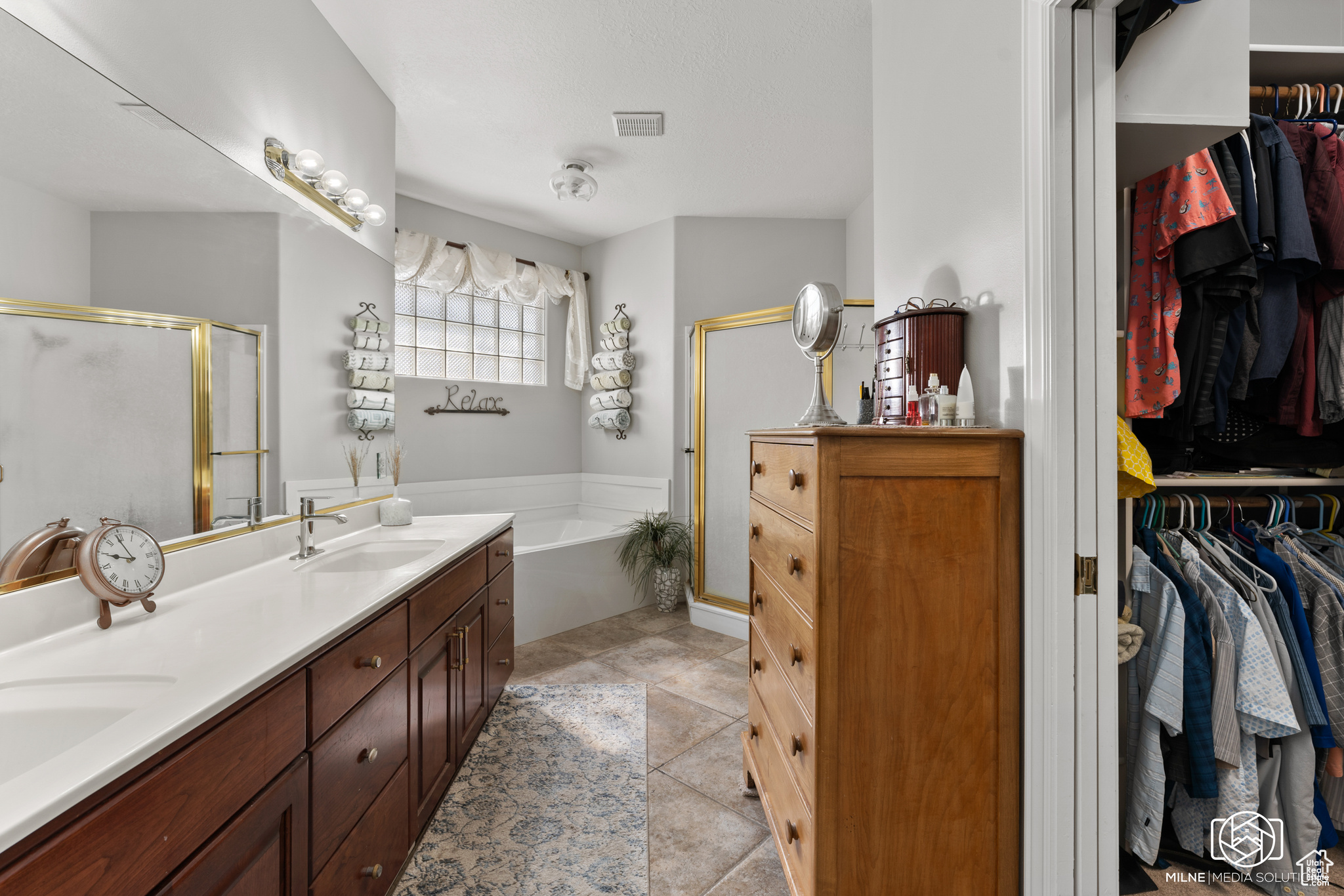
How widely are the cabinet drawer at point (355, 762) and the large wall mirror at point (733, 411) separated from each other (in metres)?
2.11

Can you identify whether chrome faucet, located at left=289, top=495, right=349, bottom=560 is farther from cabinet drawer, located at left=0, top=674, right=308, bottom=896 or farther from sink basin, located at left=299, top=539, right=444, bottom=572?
cabinet drawer, located at left=0, top=674, right=308, bottom=896

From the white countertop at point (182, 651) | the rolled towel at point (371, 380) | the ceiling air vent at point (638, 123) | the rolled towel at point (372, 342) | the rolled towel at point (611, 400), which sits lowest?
the white countertop at point (182, 651)

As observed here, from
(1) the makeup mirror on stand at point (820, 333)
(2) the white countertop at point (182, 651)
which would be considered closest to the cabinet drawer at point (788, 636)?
(1) the makeup mirror on stand at point (820, 333)

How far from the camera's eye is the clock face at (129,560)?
1.15 m

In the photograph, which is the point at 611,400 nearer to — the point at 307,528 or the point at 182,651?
the point at 307,528

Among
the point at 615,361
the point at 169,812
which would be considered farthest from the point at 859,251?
the point at 169,812

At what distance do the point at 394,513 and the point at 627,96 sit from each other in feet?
6.99

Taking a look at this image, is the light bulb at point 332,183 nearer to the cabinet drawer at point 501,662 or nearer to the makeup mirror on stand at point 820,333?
the makeup mirror on stand at point 820,333

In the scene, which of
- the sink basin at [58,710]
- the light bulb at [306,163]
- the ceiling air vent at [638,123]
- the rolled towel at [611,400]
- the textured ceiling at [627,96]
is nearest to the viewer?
the sink basin at [58,710]

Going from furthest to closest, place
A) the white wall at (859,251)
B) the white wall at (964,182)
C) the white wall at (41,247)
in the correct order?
the white wall at (859,251) → the white wall at (964,182) → the white wall at (41,247)

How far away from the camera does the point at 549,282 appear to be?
4406 millimetres

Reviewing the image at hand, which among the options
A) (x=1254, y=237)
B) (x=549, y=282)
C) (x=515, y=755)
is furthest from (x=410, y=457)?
(x=1254, y=237)

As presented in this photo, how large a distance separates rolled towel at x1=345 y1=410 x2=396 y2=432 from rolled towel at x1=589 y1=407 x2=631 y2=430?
190 centimetres

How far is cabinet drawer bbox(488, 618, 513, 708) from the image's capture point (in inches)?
90.8
